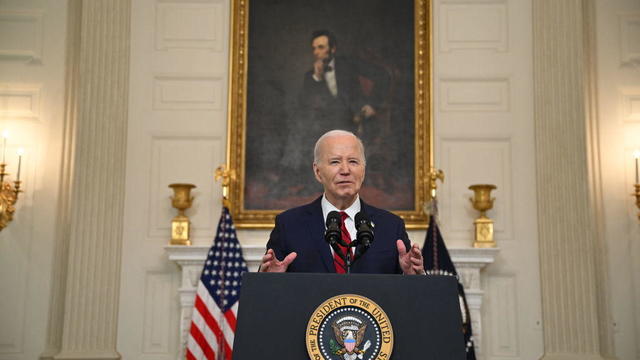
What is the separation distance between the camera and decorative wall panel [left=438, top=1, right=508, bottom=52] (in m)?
6.82

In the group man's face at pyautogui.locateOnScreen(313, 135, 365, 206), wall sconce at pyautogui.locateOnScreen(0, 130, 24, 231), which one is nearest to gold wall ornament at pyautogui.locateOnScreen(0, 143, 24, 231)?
wall sconce at pyautogui.locateOnScreen(0, 130, 24, 231)

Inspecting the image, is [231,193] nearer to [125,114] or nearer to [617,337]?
[125,114]

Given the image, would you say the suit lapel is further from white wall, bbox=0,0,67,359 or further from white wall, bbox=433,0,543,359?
white wall, bbox=0,0,67,359

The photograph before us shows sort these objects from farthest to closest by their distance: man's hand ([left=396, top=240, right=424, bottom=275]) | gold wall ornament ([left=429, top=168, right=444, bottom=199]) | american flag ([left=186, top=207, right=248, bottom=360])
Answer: gold wall ornament ([left=429, top=168, right=444, bottom=199]), american flag ([left=186, top=207, right=248, bottom=360]), man's hand ([left=396, top=240, right=424, bottom=275])

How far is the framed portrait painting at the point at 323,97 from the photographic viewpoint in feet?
21.6

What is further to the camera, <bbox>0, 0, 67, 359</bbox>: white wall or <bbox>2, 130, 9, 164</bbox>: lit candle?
<bbox>2, 130, 9, 164</bbox>: lit candle

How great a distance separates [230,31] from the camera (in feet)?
22.3

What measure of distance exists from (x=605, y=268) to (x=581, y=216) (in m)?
0.52

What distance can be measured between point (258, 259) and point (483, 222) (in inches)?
80.8

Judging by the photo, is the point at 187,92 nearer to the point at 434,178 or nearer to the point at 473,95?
the point at 434,178

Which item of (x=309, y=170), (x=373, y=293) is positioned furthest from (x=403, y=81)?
(x=373, y=293)

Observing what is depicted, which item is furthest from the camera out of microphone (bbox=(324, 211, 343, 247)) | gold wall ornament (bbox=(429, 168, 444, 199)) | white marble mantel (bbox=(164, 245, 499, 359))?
gold wall ornament (bbox=(429, 168, 444, 199))

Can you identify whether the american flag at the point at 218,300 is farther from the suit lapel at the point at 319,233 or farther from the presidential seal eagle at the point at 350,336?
the presidential seal eagle at the point at 350,336

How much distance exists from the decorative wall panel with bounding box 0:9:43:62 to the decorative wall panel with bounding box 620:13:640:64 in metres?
5.62
